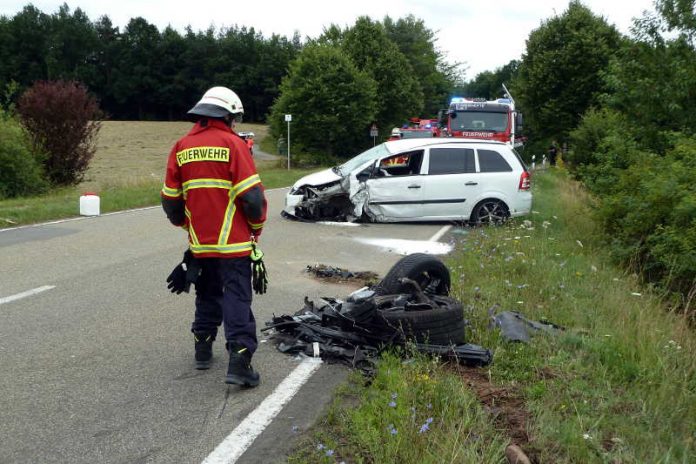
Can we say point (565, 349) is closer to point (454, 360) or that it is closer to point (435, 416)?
point (454, 360)

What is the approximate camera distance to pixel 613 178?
10617mm

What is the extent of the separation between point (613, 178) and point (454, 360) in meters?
7.23

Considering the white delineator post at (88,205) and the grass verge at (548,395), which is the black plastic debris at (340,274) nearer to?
the grass verge at (548,395)

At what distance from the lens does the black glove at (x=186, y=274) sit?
4.34m

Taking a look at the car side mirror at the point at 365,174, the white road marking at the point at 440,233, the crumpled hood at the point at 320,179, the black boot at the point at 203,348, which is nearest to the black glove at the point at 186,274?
the black boot at the point at 203,348

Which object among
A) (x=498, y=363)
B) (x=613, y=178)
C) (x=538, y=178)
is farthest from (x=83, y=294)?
(x=538, y=178)

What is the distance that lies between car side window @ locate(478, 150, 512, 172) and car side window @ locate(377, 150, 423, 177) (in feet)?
4.07

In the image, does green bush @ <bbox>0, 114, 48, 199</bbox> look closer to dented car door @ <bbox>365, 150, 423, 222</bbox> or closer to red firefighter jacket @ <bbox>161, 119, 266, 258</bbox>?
dented car door @ <bbox>365, 150, 423, 222</bbox>

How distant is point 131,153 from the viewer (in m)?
48.2

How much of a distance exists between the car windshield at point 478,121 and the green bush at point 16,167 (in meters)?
12.9

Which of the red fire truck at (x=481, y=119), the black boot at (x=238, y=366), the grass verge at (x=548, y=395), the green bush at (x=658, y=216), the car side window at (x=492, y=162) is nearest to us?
the grass verge at (x=548, y=395)

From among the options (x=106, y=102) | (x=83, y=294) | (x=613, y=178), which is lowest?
(x=83, y=294)

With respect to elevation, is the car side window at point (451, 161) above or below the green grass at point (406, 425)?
above

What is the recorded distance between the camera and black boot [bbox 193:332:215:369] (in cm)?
461
